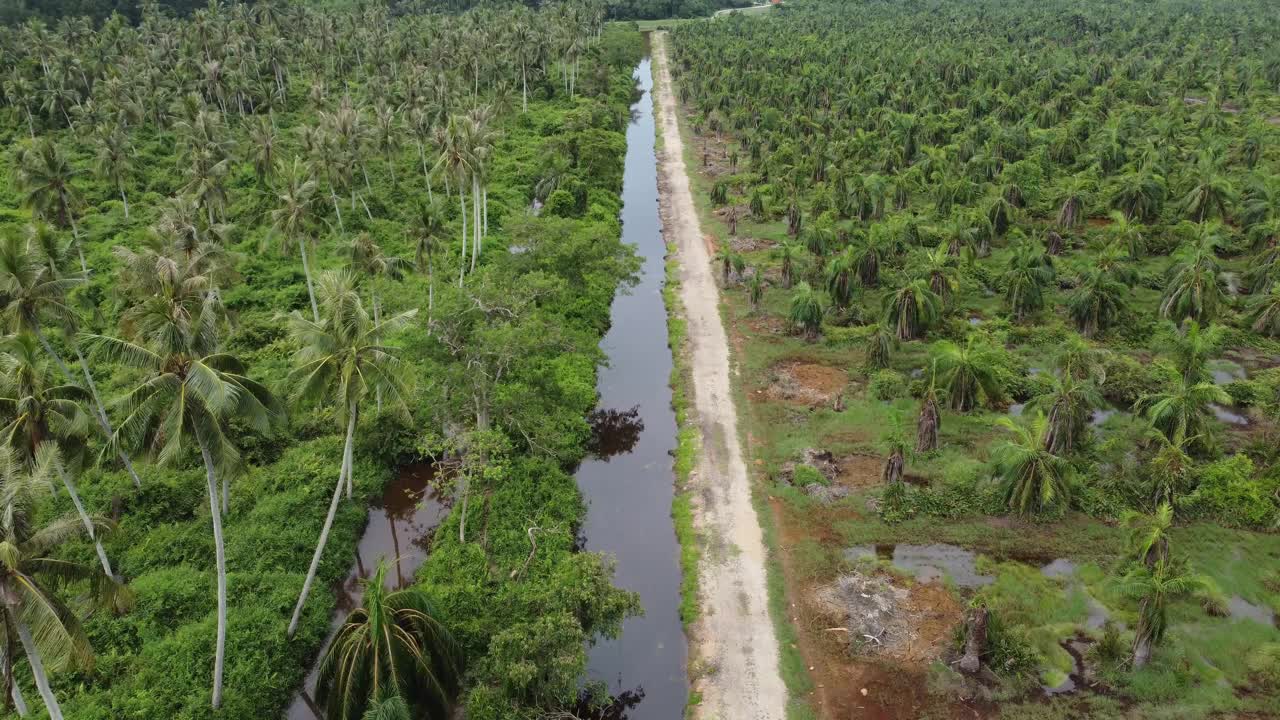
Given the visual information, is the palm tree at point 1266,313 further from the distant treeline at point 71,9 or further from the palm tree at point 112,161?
the distant treeline at point 71,9

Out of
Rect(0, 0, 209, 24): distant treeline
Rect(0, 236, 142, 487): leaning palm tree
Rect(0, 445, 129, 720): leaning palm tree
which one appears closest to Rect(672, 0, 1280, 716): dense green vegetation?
Rect(0, 445, 129, 720): leaning palm tree

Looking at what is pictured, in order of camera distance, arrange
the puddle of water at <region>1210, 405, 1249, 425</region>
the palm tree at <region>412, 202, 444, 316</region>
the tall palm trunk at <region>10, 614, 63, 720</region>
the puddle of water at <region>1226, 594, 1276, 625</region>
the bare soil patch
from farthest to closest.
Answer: the palm tree at <region>412, 202, 444, 316</region> < the bare soil patch < the puddle of water at <region>1210, 405, 1249, 425</region> < the puddle of water at <region>1226, 594, 1276, 625</region> < the tall palm trunk at <region>10, 614, 63, 720</region>

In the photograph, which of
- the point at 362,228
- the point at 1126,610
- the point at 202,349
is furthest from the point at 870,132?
the point at 202,349

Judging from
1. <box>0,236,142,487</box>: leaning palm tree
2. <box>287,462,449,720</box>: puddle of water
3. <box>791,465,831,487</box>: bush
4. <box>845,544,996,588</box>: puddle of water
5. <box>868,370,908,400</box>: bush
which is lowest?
<box>287,462,449,720</box>: puddle of water

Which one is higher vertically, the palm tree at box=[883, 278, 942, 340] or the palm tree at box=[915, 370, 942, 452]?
the palm tree at box=[883, 278, 942, 340]

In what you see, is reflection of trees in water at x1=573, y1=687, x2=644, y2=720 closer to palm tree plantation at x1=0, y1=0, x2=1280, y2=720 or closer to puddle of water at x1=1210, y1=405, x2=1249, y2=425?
palm tree plantation at x1=0, y1=0, x2=1280, y2=720

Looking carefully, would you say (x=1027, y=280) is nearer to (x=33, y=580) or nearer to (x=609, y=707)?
Answer: (x=609, y=707)

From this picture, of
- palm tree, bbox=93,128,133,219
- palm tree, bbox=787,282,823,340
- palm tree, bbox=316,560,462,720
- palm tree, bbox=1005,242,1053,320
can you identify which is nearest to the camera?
palm tree, bbox=316,560,462,720
